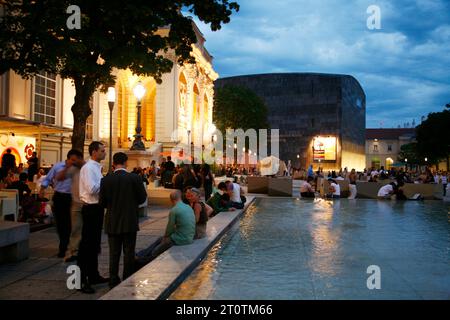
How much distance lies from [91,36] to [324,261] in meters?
7.76

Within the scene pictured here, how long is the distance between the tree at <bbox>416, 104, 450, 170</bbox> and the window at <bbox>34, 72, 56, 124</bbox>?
183 ft

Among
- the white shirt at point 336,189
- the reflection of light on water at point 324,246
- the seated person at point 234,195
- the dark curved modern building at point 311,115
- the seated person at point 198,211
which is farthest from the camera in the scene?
the dark curved modern building at point 311,115

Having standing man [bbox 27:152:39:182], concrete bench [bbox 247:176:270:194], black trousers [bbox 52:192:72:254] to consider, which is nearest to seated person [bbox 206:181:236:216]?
black trousers [bbox 52:192:72:254]

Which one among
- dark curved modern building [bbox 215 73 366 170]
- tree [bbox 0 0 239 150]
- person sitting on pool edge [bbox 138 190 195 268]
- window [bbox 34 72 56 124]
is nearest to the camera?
person sitting on pool edge [bbox 138 190 195 268]

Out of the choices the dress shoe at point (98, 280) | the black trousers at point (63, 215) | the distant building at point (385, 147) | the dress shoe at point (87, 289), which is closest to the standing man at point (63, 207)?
the black trousers at point (63, 215)

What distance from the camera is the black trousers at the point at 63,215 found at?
796 centimetres

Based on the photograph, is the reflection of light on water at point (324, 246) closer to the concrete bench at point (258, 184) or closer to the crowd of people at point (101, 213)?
the crowd of people at point (101, 213)

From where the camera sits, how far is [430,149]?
72812 mm

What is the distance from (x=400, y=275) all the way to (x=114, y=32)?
9344 mm

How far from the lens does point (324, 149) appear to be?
319 ft

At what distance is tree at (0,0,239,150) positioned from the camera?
11.2 meters

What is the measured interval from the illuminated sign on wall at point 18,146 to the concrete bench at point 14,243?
49.4ft

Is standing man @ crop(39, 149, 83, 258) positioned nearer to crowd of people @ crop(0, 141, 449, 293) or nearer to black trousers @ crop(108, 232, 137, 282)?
crowd of people @ crop(0, 141, 449, 293)
